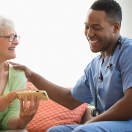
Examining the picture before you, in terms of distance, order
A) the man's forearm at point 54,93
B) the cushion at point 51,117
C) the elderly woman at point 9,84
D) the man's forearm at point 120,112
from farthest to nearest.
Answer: the cushion at point 51,117
the man's forearm at point 54,93
the elderly woman at point 9,84
the man's forearm at point 120,112

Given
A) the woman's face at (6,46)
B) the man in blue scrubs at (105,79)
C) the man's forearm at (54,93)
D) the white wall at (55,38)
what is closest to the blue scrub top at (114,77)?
the man in blue scrubs at (105,79)

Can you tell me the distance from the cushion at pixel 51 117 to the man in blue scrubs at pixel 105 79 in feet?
0.92

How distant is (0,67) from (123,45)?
0.97 meters

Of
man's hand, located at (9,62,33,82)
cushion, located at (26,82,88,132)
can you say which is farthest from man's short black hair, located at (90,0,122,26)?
cushion, located at (26,82,88,132)

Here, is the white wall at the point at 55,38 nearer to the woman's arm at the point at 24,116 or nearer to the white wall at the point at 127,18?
the white wall at the point at 127,18

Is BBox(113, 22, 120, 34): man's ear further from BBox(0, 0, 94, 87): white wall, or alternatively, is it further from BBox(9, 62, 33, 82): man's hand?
BBox(0, 0, 94, 87): white wall

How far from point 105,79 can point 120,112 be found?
31 cm

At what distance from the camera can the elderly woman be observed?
1.37 meters

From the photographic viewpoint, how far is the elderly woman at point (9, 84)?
4.49 ft

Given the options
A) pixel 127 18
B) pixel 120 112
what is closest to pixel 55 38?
pixel 127 18

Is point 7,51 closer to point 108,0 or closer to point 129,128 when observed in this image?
point 108,0

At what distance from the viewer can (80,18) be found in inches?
131

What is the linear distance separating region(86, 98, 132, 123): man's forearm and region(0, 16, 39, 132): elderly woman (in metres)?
0.48

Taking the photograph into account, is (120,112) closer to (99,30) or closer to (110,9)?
(99,30)
